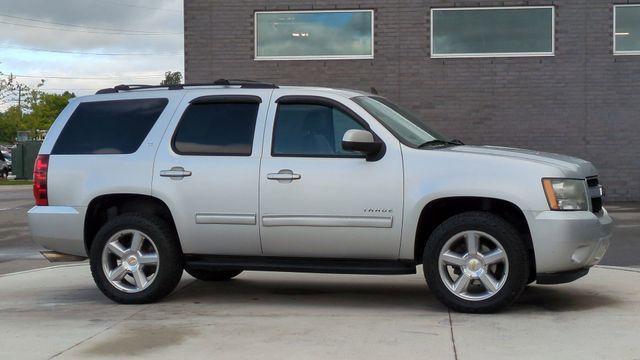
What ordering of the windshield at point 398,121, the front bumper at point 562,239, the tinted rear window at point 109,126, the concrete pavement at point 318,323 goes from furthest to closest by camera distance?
→ the tinted rear window at point 109,126 → the windshield at point 398,121 → the front bumper at point 562,239 → the concrete pavement at point 318,323

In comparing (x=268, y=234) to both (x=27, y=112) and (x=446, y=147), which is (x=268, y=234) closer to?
(x=446, y=147)

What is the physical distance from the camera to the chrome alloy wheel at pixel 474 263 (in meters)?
6.60

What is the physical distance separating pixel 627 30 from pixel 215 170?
11.9m

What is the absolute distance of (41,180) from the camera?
7.59 metres

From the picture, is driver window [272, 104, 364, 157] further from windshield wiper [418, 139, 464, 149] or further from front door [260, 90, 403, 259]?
windshield wiper [418, 139, 464, 149]

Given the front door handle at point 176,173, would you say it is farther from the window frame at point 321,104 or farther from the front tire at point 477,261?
the front tire at point 477,261

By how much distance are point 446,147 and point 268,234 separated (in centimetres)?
172

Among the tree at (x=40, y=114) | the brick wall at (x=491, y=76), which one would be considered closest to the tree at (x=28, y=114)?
the tree at (x=40, y=114)

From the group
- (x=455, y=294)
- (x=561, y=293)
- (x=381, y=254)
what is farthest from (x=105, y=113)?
(x=561, y=293)

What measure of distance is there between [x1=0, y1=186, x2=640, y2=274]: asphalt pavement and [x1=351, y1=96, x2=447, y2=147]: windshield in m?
3.54

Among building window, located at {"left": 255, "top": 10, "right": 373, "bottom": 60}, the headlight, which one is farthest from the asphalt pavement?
building window, located at {"left": 255, "top": 10, "right": 373, "bottom": 60}

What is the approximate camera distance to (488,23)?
16.5m

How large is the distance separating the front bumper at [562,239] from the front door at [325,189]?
1.12m

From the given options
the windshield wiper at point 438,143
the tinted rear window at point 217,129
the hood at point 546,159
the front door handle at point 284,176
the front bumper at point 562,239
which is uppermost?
the tinted rear window at point 217,129
